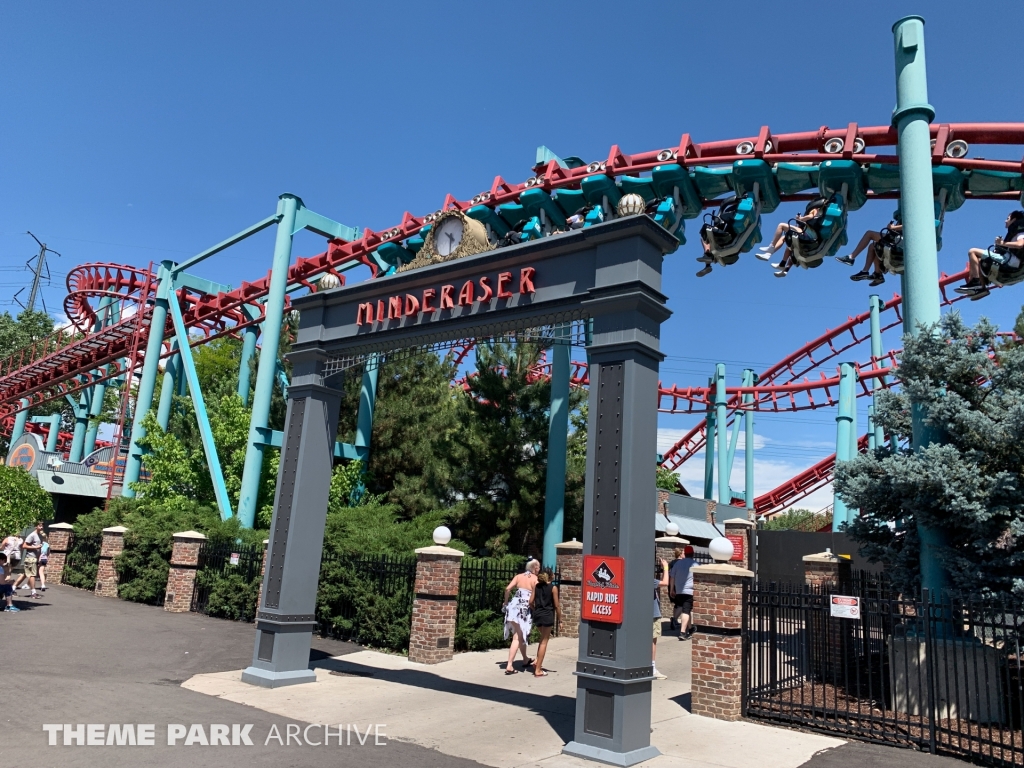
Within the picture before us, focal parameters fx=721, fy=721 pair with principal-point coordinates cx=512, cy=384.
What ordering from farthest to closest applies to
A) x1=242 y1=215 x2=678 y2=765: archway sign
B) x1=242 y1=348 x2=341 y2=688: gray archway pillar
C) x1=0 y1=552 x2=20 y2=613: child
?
x1=0 y1=552 x2=20 y2=613: child → x1=242 y1=348 x2=341 y2=688: gray archway pillar → x1=242 y1=215 x2=678 y2=765: archway sign

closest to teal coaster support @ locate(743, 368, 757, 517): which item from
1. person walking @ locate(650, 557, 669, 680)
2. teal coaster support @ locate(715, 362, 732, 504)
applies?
teal coaster support @ locate(715, 362, 732, 504)

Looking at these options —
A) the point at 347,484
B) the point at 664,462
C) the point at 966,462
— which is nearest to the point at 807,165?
the point at 966,462

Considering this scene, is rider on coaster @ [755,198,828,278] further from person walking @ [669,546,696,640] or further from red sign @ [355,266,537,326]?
red sign @ [355,266,537,326]

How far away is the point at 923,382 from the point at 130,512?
65.4 feet

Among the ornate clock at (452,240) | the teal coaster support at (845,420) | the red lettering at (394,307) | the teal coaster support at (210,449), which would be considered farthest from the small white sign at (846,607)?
the teal coaster support at (845,420)

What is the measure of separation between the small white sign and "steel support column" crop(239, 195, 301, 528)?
14.4 m

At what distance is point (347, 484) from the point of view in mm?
18719

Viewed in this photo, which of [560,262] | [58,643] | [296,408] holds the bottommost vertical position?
[58,643]

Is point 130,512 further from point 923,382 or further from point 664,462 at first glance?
point 664,462

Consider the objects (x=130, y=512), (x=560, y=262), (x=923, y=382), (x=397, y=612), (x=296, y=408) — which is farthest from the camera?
(x=130, y=512)

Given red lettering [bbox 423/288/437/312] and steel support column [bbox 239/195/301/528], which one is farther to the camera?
steel support column [bbox 239/195/301/528]

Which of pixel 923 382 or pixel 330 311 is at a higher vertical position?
pixel 330 311

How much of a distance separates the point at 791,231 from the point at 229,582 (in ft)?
43.6

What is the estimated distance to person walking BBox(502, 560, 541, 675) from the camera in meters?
10.8
